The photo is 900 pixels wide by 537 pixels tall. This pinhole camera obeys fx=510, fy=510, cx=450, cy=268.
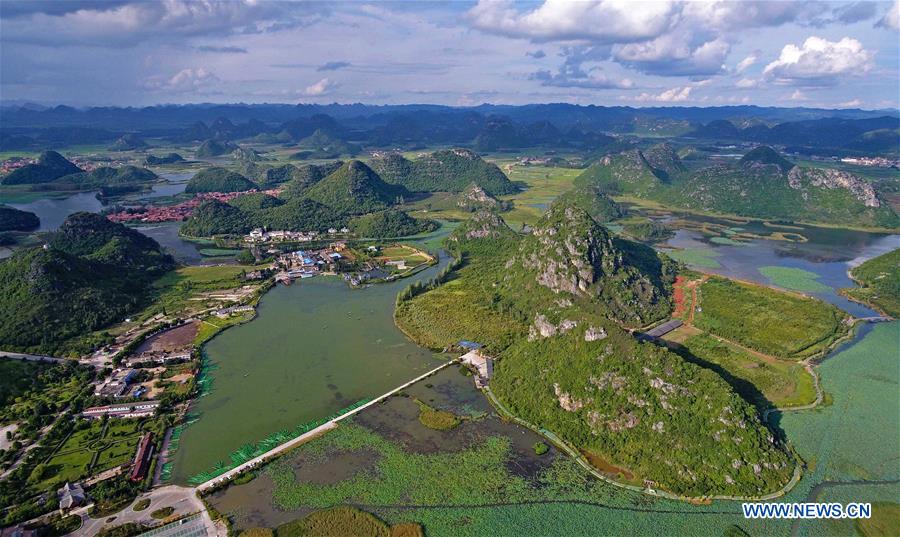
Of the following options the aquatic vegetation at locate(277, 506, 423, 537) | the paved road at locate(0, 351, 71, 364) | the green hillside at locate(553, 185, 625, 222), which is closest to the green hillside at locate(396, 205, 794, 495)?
the aquatic vegetation at locate(277, 506, 423, 537)

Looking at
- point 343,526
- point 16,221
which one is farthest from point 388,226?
point 343,526

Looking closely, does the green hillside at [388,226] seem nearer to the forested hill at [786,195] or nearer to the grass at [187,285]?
the grass at [187,285]

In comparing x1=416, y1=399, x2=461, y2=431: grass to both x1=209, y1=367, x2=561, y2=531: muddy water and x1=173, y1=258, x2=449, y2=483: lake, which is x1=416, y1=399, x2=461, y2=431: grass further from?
x1=173, y1=258, x2=449, y2=483: lake

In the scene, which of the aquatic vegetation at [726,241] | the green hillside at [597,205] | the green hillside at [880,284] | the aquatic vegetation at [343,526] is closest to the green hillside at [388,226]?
the green hillside at [597,205]

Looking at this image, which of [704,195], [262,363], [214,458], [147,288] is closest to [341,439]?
[214,458]

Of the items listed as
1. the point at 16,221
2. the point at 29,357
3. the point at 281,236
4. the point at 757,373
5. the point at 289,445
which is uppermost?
the point at 16,221

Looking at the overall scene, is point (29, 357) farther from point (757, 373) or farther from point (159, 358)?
point (757, 373)
